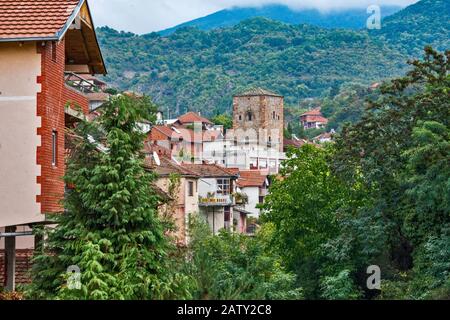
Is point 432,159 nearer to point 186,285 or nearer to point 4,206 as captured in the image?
point 4,206

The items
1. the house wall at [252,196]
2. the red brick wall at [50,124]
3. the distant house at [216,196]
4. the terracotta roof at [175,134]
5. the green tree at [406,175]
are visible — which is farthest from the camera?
the terracotta roof at [175,134]

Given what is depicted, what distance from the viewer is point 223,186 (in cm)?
8025

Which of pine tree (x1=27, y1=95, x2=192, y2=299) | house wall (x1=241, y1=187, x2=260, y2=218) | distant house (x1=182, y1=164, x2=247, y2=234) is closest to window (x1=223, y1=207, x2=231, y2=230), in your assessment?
distant house (x1=182, y1=164, x2=247, y2=234)

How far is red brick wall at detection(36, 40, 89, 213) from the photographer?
2448 centimetres

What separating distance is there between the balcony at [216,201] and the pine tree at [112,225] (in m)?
48.8

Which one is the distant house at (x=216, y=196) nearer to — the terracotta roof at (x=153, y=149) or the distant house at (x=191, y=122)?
the terracotta roof at (x=153, y=149)

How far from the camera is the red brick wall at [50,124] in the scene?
24484 mm

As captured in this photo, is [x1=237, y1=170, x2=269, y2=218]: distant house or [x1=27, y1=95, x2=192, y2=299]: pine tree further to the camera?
[x1=237, y1=170, x2=269, y2=218]: distant house

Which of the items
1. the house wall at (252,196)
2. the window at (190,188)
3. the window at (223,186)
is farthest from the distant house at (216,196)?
the house wall at (252,196)

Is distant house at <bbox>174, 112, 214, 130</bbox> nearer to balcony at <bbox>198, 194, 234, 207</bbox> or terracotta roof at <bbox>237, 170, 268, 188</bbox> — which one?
terracotta roof at <bbox>237, 170, 268, 188</bbox>

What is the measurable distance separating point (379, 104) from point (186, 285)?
31.7m

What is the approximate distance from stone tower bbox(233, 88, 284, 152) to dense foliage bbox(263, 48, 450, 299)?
130 metres

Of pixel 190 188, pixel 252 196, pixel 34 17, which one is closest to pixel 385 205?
pixel 190 188
